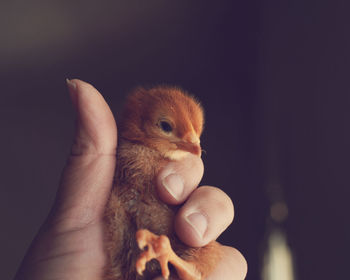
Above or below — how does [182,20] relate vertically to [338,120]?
above

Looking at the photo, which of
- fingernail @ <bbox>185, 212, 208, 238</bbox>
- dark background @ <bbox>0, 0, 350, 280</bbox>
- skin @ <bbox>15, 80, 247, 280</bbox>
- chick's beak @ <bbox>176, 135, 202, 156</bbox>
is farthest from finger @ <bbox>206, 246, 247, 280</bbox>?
dark background @ <bbox>0, 0, 350, 280</bbox>

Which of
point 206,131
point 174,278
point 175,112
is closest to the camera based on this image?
point 174,278

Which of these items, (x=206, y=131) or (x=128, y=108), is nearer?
(x=128, y=108)

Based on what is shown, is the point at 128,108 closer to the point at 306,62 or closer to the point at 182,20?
the point at 306,62

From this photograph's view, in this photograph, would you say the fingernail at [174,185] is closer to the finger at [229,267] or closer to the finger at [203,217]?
the finger at [203,217]

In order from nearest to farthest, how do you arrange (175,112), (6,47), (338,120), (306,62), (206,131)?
(175,112) → (338,120) → (306,62) → (6,47) → (206,131)

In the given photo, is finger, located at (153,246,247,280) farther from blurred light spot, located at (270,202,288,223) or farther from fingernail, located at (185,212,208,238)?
blurred light spot, located at (270,202,288,223)

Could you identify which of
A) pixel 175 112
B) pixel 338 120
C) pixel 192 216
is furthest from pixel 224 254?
pixel 338 120
